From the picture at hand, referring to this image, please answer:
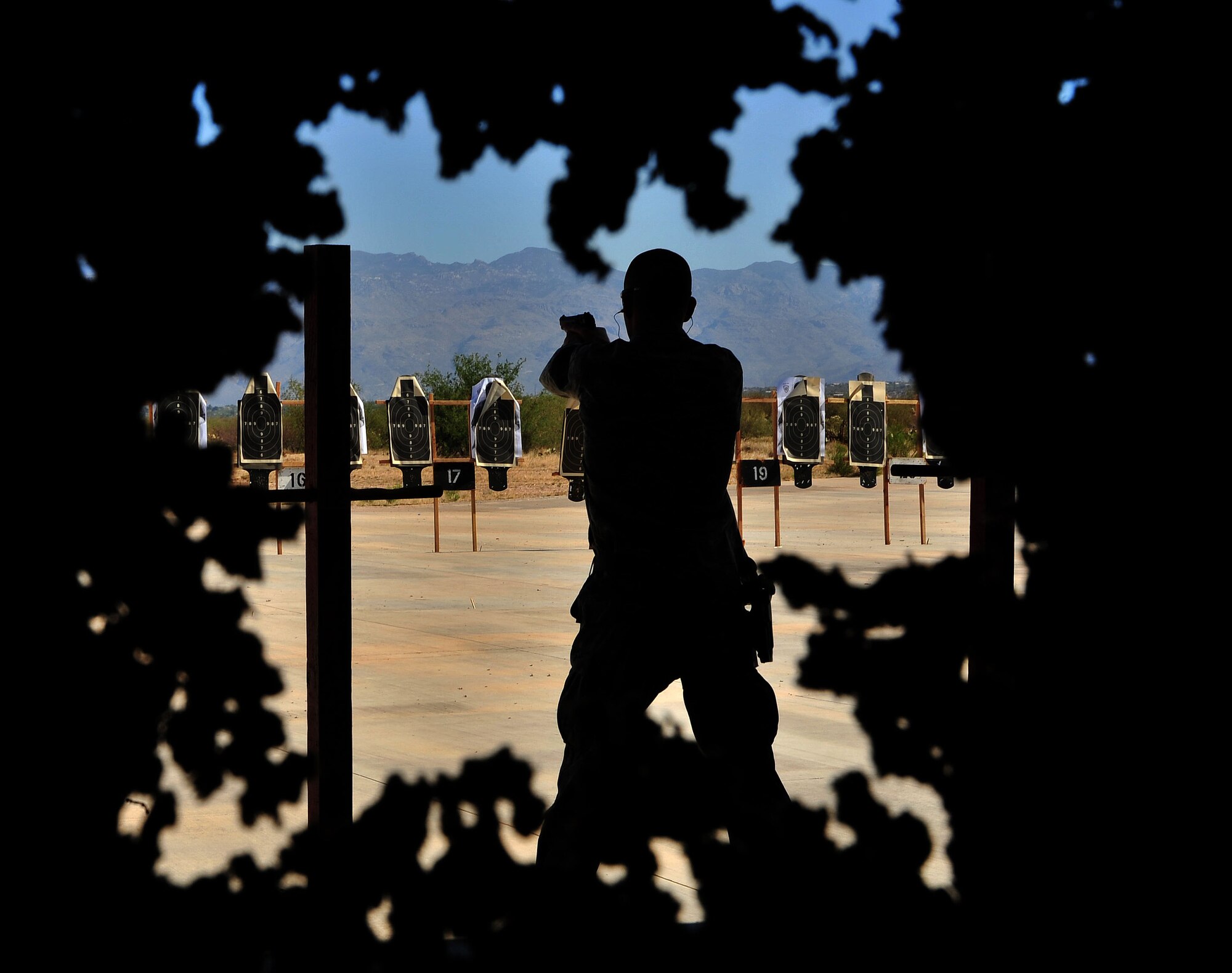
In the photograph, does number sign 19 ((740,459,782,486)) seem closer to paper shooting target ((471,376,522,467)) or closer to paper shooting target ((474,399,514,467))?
paper shooting target ((471,376,522,467))

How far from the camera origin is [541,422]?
55656 mm

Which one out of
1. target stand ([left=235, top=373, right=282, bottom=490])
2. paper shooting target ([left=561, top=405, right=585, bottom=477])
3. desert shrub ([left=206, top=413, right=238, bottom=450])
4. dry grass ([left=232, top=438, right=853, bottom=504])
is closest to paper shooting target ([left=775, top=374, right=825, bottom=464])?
paper shooting target ([left=561, top=405, right=585, bottom=477])

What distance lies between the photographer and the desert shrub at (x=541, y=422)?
52.8 metres

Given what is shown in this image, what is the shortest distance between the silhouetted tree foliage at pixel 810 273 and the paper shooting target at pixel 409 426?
16.3m

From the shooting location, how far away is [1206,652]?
127 cm

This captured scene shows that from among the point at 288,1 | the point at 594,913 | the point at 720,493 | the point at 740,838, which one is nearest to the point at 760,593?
the point at 720,493

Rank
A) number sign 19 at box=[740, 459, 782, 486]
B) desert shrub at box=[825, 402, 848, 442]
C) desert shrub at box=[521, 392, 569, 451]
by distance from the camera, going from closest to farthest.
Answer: number sign 19 at box=[740, 459, 782, 486] → desert shrub at box=[825, 402, 848, 442] → desert shrub at box=[521, 392, 569, 451]

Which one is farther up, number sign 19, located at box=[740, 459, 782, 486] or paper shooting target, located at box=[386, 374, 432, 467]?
paper shooting target, located at box=[386, 374, 432, 467]

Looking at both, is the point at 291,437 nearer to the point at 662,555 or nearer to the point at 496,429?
the point at 496,429

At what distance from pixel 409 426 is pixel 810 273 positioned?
16.7 metres

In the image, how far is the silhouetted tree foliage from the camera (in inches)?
52.3

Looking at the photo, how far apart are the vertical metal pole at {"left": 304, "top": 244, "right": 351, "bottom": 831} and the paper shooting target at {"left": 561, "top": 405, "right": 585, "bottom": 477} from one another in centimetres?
1430

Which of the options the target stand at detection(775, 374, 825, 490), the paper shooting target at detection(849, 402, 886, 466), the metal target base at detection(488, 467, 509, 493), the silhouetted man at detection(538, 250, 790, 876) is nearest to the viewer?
the silhouetted man at detection(538, 250, 790, 876)

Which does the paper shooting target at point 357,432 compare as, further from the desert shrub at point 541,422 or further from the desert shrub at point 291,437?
the desert shrub at point 291,437
